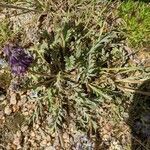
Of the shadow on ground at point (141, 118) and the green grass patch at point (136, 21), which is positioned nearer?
the shadow on ground at point (141, 118)

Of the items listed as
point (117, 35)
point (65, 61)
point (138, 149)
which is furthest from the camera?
point (117, 35)

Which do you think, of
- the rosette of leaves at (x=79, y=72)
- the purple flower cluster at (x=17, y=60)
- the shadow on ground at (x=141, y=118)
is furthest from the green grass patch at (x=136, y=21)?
the purple flower cluster at (x=17, y=60)

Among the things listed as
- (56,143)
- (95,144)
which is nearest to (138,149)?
(95,144)

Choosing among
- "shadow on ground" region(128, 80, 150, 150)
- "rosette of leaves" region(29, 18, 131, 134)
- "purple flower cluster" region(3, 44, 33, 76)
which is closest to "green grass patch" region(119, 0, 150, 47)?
"rosette of leaves" region(29, 18, 131, 134)

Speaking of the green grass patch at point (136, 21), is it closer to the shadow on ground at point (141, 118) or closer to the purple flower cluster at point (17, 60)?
the shadow on ground at point (141, 118)

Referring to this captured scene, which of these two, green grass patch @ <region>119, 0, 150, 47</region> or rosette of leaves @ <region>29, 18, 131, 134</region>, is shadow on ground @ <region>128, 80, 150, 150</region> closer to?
rosette of leaves @ <region>29, 18, 131, 134</region>

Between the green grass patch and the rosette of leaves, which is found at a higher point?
the green grass patch

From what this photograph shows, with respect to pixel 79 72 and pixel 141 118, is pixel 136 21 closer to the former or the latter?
pixel 79 72

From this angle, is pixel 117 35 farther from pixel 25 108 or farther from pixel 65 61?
pixel 25 108
